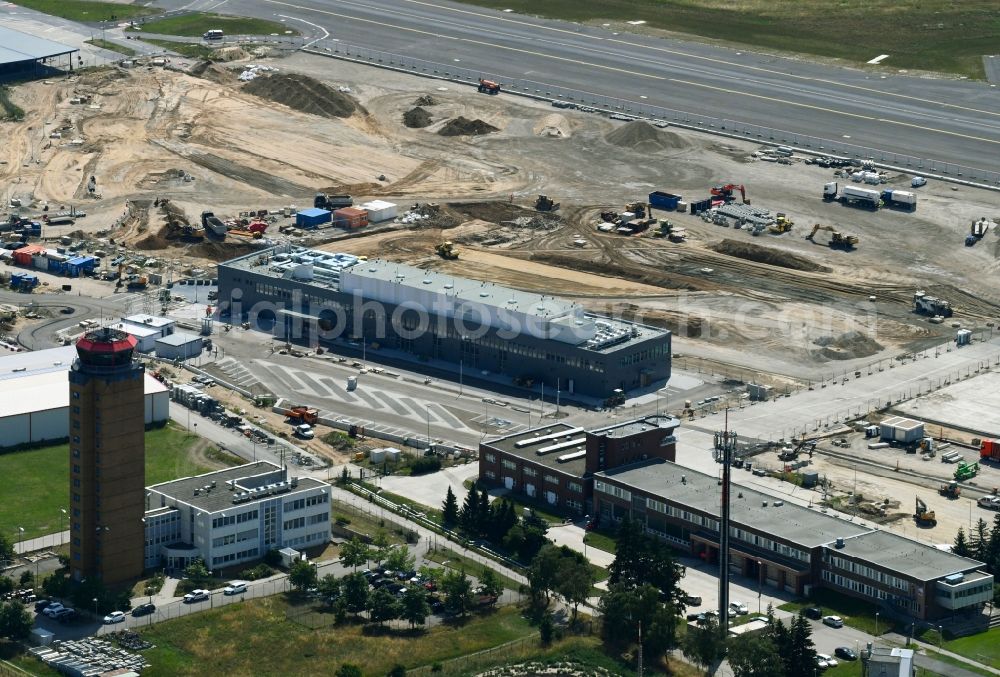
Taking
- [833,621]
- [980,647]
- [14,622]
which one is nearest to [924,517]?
[833,621]

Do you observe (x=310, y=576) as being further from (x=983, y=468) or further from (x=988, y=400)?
(x=988, y=400)

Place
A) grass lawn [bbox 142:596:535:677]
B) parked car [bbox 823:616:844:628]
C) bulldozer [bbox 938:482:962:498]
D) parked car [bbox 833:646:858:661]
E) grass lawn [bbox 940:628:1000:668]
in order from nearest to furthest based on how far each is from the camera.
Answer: grass lawn [bbox 142:596:535:677]
parked car [bbox 833:646:858:661]
grass lawn [bbox 940:628:1000:668]
parked car [bbox 823:616:844:628]
bulldozer [bbox 938:482:962:498]

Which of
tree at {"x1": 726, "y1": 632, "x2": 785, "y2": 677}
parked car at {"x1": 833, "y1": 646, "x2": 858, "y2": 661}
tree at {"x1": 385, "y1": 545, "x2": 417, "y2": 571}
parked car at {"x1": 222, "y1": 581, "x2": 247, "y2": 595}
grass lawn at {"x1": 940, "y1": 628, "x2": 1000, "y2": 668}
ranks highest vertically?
tree at {"x1": 726, "y1": 632, "x2": 785, "y2": 677}

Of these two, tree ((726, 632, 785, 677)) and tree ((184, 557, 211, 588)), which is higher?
tree ((726, 632, 785, 677))

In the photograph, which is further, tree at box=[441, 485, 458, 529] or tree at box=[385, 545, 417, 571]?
tree at box=[441, 485, 458, 529]

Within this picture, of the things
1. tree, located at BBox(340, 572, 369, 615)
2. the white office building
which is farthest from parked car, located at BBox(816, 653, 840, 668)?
the white office building

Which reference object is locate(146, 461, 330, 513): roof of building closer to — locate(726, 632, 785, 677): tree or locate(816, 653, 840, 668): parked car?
locate(726, 632, 785, 677): tree
